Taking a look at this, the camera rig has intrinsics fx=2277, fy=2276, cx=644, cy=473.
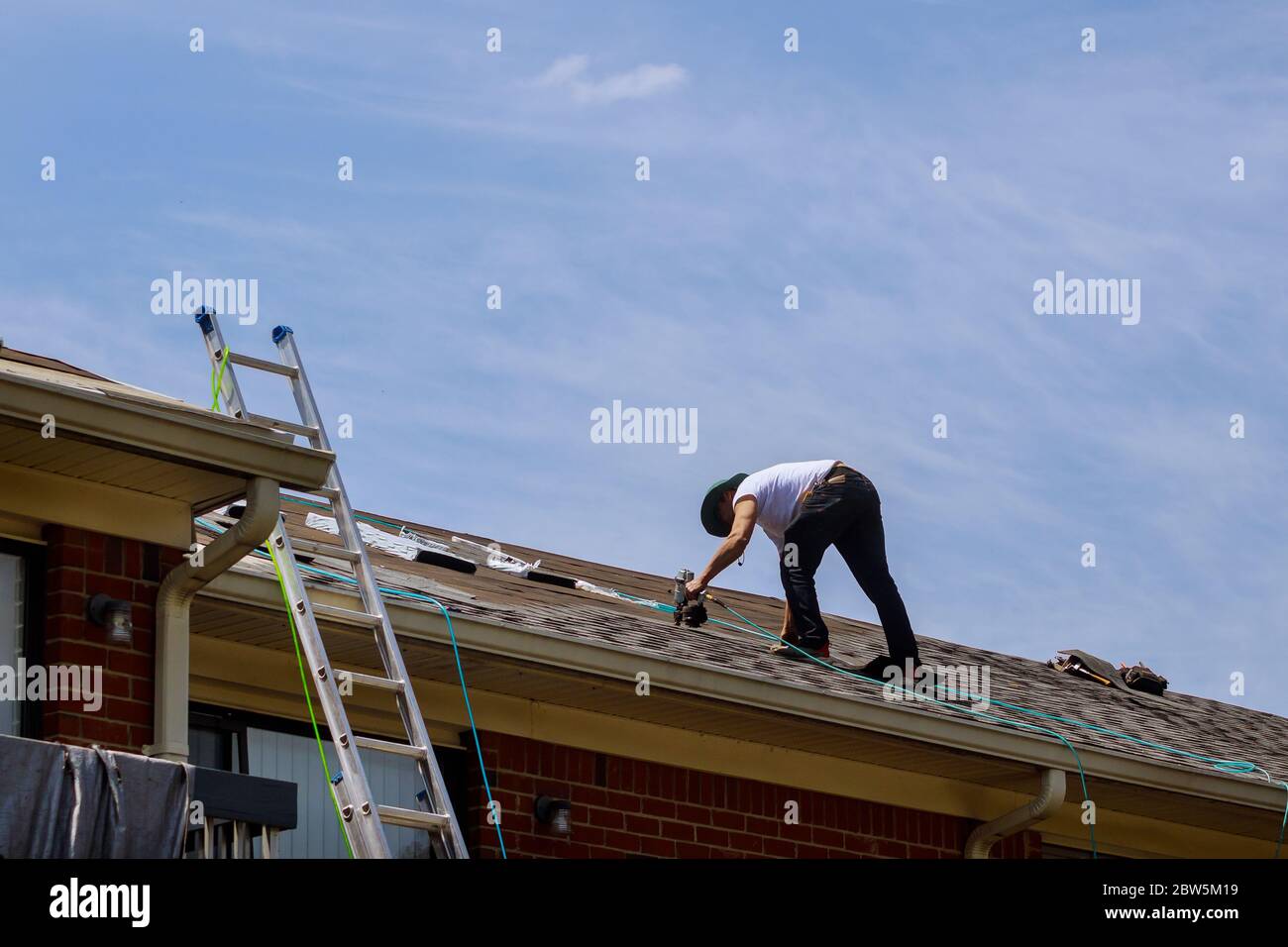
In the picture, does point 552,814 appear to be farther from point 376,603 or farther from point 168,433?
point 168,433

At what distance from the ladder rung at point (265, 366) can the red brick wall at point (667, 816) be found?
1991 millimetres

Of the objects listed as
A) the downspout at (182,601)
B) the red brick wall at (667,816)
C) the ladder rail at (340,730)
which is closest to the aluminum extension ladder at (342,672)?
the ladder rail at (340,730)

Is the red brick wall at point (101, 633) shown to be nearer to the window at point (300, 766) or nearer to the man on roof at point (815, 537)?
the window at point (300, 766)

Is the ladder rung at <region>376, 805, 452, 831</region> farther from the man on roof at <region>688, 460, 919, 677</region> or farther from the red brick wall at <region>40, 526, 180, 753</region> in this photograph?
the man on roof at <region>688, 460, 919, 677</region>

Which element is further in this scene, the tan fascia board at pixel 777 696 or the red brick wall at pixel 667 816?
the red brick wall at pixel 667 816

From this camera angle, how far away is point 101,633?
30.7 ft

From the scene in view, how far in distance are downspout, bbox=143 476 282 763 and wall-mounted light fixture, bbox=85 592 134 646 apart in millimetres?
166

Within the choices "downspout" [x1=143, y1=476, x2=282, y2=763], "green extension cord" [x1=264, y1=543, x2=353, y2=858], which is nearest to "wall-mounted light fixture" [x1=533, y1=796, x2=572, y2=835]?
"green extension cord" [x1=264, y1=543, x2=353, y2=858]

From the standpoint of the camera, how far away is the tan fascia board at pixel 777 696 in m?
10.1

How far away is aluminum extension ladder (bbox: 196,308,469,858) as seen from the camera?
8922mm

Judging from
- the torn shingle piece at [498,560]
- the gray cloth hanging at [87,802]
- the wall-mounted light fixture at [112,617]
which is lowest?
the gray cloth hanging at [87,802]

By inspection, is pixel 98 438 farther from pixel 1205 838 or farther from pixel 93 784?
pixel 1205 838
